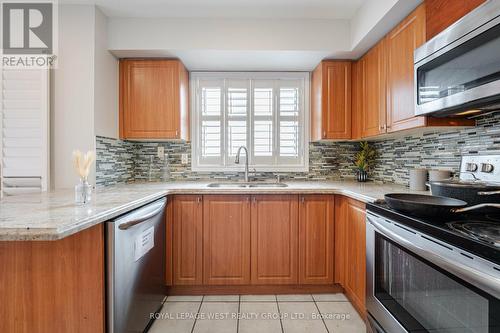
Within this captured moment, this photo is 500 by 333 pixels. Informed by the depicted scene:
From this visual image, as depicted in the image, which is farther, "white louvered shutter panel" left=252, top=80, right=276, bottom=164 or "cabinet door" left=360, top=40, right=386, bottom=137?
"white louvered shutter panel" left=252, top=80, right=276, bottom=164

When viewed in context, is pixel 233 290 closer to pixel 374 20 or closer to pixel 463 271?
pixel 463 271

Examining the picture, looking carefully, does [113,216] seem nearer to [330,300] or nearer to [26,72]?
[26,72]

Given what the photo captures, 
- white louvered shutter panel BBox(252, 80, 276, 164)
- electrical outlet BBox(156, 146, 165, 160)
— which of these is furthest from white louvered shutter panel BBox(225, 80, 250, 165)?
electrical outlet BBox(156, 146, 165, 160)

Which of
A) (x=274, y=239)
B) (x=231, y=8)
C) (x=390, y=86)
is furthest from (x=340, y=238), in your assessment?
(x=231, y=8)

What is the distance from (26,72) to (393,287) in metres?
2.88

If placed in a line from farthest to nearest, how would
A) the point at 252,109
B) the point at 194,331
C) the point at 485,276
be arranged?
the point at 252,109 → the point at 194,331 → the point at 485,276

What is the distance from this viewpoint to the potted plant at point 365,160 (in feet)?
8.98

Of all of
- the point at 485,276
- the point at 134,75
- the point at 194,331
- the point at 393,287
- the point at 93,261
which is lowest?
the point at 194,331

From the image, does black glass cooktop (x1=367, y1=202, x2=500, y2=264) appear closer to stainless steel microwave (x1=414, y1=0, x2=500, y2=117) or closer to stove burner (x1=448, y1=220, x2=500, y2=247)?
stove burner (x1=448, y1=220, x2=500, y2=247)

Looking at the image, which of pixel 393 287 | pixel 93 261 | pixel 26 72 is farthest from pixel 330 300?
pixel 26 72

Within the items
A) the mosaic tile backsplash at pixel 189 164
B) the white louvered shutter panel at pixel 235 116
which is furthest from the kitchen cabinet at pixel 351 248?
the white louvered shutter panel at pixel 235 116

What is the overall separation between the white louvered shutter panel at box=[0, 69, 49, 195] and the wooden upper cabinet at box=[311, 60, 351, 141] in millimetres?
2365

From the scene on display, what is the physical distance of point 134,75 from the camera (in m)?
2.51

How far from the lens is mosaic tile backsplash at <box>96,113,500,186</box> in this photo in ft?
5.43
